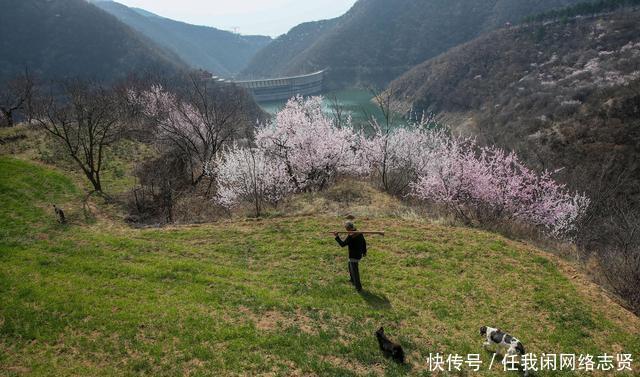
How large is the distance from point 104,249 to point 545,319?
15.1 m

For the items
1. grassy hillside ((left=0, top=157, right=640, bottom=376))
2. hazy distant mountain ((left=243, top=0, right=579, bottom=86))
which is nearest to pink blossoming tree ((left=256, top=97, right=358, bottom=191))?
grassy hillside ((left=0, top=157, right=640, bottom=376))

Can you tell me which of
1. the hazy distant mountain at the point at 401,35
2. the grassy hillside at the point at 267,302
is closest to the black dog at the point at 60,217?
the grassy hillside at the point at 267,302

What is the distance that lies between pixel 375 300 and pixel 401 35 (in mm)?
188817

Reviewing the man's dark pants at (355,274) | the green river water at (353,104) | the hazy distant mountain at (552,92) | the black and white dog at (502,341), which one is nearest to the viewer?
the black and white dog at (502,341)

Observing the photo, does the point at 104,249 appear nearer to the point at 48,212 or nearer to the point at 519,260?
the point at 48,212

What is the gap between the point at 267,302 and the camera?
11.3m

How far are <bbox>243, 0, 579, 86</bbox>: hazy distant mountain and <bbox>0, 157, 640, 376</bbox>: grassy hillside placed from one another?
156 meters

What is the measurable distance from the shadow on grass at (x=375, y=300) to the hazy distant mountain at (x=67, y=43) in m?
103

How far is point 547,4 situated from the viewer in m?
146

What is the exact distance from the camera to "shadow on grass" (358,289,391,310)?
11.4m

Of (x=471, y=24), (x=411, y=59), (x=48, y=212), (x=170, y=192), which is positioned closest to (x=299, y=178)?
(x=170, y=192)

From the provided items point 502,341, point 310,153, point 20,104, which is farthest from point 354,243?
point 20,104

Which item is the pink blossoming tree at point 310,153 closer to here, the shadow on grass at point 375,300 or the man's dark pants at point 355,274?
the man's dark pants at point 355,274

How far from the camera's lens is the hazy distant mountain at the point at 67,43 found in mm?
92938
